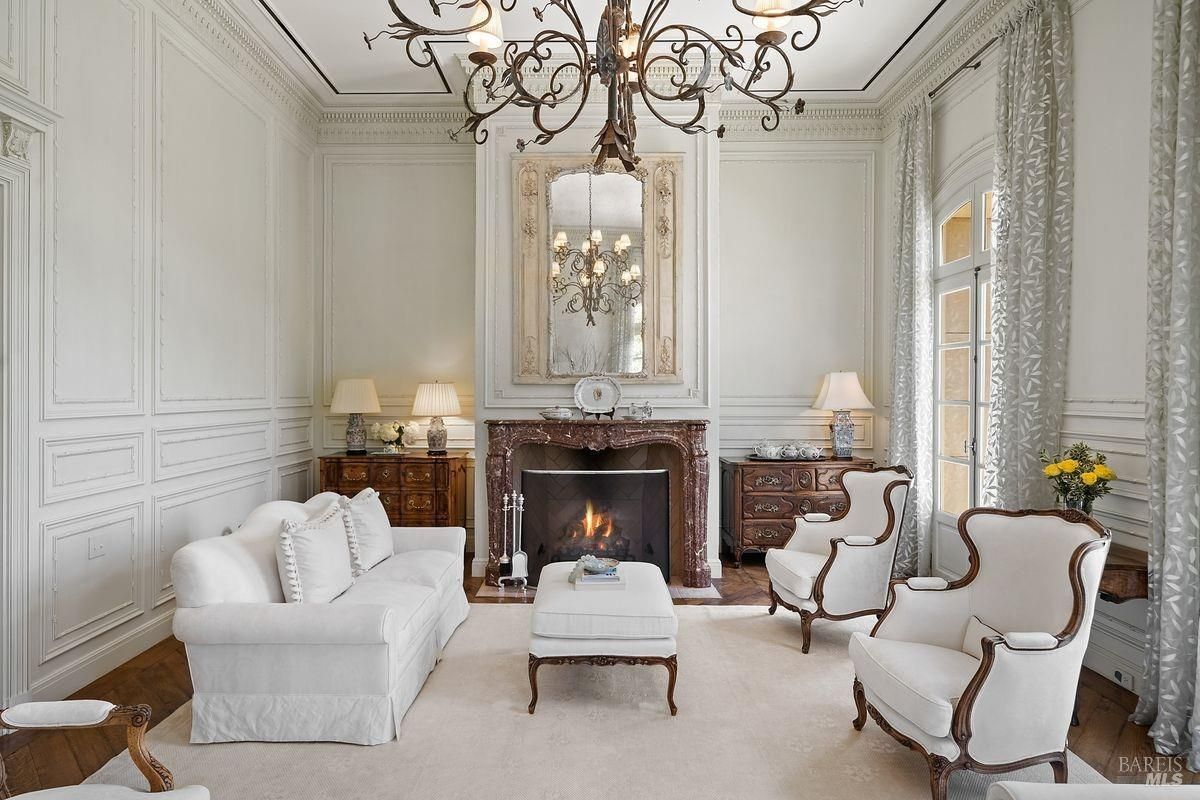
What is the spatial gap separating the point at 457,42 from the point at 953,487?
472 centimetres

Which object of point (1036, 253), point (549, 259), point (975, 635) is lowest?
point (975, 635)

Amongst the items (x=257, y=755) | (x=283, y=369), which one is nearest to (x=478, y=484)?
(x=283, y=369)

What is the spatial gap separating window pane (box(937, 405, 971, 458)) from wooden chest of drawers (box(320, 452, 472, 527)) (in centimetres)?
375

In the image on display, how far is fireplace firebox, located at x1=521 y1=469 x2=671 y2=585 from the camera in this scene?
5250mm

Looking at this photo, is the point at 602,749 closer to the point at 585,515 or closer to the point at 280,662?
the point at 280,662

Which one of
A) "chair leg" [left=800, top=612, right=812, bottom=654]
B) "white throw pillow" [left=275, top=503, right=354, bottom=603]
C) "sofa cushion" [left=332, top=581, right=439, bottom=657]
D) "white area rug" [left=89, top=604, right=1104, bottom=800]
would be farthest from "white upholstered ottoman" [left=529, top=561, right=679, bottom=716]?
"chair leg" [left=800, top=612, right=812, bottom=654]

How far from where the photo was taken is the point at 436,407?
5.68 meters

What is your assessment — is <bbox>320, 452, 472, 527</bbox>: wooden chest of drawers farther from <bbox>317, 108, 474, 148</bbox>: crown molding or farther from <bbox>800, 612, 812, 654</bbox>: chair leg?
<bbox>800, 612, 812, 654</bbox>: chair leg

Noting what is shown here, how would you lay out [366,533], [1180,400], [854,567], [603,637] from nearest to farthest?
[1180,400] < [603,637] < [366,533] < [854,567]

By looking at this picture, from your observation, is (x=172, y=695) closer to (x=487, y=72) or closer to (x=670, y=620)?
(x=670, y=620)

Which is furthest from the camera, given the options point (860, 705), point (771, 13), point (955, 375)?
point (955, 375)

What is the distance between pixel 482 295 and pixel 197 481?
229cm

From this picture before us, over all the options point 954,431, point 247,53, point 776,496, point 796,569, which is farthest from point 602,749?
point 247,53

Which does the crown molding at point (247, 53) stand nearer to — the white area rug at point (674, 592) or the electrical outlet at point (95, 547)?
the electrical outlet at point (95, 547)
